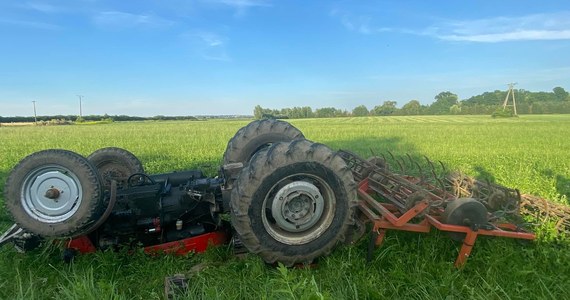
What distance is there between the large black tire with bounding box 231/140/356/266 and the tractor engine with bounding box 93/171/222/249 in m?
0.58

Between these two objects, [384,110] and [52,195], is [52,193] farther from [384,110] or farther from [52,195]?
[384,110]

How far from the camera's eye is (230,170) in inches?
137

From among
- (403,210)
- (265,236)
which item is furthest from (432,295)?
(265,236)

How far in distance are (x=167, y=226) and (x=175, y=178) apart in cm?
55

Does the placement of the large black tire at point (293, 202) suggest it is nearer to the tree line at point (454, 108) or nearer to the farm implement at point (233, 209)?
the farm implement at point (233, 209)

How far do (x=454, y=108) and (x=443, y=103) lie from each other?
23.5m

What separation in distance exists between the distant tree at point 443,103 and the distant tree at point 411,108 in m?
3.45

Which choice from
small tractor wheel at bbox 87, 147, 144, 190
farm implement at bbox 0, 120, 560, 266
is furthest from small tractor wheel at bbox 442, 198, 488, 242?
small tractor wheel at bbox 87, 147, 144, 190

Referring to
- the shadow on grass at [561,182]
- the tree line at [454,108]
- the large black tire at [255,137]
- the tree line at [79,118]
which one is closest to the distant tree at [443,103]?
the tree line at [454,108]

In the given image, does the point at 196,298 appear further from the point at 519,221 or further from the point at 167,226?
the point at 519,221

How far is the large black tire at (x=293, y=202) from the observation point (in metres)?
2.96

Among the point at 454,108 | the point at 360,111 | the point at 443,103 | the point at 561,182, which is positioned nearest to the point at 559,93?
the point at 443,103

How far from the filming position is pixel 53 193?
2.85m

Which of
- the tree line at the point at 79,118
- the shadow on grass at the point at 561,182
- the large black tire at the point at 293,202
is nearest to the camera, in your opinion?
the large black tire at the point at 293,202
